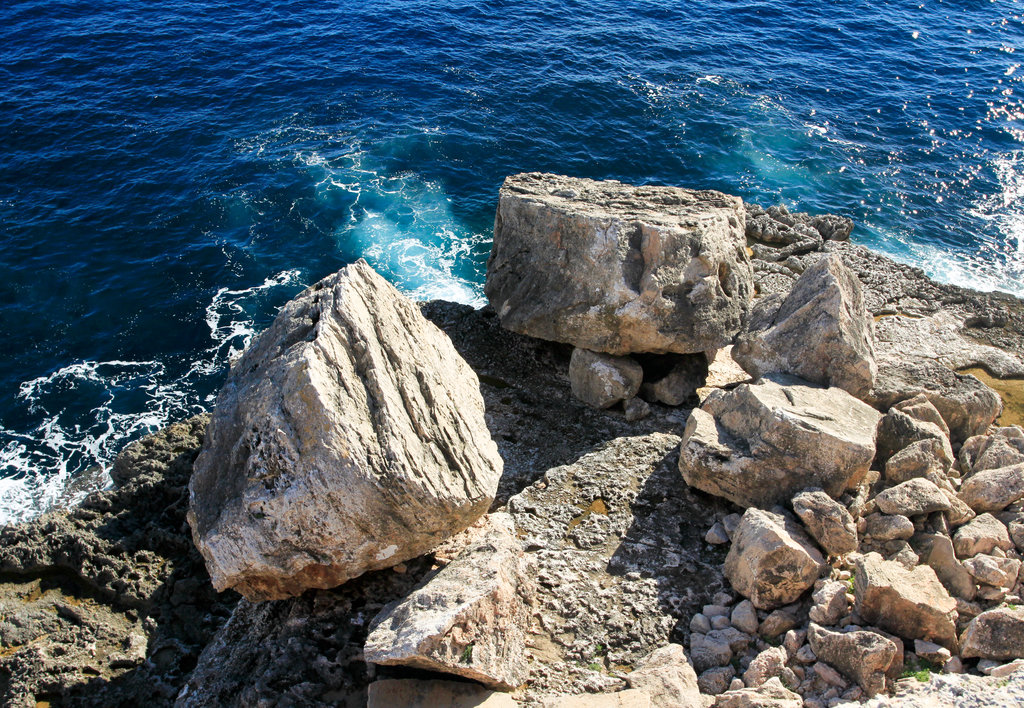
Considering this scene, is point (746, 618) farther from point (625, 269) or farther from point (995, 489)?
point (625, 269)

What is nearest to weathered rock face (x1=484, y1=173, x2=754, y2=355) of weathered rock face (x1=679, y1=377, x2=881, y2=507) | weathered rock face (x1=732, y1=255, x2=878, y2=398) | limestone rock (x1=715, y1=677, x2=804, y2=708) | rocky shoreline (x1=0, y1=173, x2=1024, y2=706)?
rocky shoreline (x1=0, y1=173, x2=1024, y2=706)

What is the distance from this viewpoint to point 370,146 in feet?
116

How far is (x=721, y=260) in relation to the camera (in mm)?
18172

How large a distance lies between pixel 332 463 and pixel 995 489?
1302 centimetres

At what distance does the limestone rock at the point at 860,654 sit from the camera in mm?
10672

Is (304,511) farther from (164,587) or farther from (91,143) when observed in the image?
(91,143)

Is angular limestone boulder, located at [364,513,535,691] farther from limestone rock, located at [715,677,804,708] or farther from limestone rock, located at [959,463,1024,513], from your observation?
limestone rock, located at [959,463,1024,513]

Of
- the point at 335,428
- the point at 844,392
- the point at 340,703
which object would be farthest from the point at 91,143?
the point at 844,392

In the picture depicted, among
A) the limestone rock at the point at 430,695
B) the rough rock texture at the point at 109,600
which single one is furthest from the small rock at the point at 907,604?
the rough rock texture at the point at 109,600

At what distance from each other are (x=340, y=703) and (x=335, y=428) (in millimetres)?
4577

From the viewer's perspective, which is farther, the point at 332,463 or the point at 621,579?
the point at 621,579

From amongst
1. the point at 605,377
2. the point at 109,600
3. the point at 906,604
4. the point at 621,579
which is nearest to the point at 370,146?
the point at 605,377

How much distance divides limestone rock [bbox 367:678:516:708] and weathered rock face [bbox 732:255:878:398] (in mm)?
10364

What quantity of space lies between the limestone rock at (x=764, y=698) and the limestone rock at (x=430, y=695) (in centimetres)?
336
